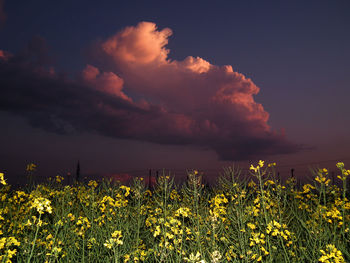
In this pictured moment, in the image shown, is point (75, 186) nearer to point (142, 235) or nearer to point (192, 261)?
point (142, 235)

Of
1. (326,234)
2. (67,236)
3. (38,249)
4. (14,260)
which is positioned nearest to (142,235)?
(67,236)

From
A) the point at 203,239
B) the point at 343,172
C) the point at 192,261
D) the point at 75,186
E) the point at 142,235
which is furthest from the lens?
the point at 75,186

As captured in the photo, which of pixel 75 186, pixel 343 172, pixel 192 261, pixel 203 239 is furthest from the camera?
pixel 75 186

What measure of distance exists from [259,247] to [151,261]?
90.5 inches

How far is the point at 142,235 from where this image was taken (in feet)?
24.5

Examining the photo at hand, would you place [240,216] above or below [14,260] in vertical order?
above

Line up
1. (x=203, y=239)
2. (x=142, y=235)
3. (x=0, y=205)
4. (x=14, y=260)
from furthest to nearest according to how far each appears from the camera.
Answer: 1. (x=0, y=205)
2. (x=142, y=235)
3. (x=14, y=260)
4. (x=203, y=239)

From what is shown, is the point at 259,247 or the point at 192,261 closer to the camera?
the point at 192,261

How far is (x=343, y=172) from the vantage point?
5.62 metres

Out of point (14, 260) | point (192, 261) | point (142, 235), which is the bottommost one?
point (14, 260)

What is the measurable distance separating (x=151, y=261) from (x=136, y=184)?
5.74 feet

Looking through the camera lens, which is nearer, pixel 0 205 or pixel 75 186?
pixel 0 205

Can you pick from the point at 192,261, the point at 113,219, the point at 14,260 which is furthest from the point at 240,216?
the point at 14,260

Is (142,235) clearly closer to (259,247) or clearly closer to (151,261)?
(151,261)
